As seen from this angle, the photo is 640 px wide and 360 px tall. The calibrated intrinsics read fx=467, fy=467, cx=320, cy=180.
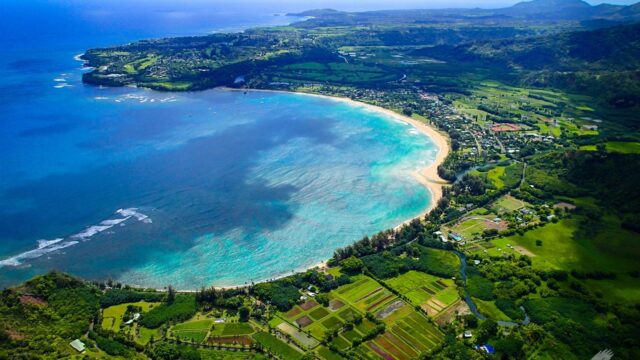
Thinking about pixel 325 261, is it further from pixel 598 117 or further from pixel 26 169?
pixel 598 117

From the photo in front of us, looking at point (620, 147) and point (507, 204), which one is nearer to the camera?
point (507, 204)

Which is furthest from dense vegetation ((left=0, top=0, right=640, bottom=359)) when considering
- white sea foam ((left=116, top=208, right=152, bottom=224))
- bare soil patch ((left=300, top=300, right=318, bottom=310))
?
white sea foam ((left=116, top=208, right=152, bottom=224))

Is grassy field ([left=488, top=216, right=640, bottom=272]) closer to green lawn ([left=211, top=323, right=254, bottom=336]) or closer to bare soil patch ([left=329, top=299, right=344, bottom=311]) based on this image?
bare soil patch ([left=329, top=299, right=344, bottom=311])

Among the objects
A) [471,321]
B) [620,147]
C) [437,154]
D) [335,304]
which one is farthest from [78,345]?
[620,147]

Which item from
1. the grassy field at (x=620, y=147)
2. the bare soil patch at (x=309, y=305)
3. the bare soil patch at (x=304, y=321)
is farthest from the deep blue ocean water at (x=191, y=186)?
the grassy field at (x=620, y=147)

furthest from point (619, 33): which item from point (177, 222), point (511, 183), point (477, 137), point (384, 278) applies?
point (177, 222)

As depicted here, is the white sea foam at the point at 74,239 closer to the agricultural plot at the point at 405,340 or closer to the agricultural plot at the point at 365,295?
the agricultural plot at the point at 365,295

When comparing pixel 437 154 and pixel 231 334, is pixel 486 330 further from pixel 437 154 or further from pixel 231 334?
pixel 437 154
